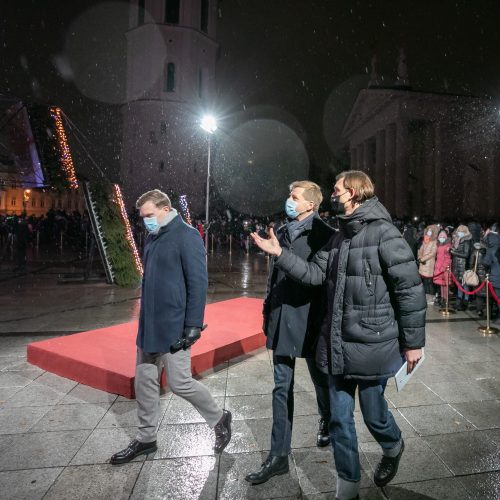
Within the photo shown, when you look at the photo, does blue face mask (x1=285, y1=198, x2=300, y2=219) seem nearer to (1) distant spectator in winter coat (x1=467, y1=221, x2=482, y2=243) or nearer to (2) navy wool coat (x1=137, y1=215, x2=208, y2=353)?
(2) navy wool coat (x1=137, y1=215, x2=208, y2=353)

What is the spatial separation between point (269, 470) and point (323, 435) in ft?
2.30

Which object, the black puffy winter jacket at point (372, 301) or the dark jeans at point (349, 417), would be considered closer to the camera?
the black puffy winter jacket at point (372, 301)

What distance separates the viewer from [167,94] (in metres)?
50.0

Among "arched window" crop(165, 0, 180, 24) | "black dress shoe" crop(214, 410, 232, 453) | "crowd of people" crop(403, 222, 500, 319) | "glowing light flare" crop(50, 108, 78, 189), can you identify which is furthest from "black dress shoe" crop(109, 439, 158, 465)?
"arched window" crop(165, 0, 180, 24)

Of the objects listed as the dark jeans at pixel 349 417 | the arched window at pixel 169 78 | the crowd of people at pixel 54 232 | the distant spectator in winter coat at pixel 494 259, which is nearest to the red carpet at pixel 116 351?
the dark jeans at pixel 349 417

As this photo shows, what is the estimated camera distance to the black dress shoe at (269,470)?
314 centimetres

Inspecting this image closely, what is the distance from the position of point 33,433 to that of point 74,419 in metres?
0.37

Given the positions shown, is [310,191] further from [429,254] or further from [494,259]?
[429,254]

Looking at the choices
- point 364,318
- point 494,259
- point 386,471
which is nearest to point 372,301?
point 364,318

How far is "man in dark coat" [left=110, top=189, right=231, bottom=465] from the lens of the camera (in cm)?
335

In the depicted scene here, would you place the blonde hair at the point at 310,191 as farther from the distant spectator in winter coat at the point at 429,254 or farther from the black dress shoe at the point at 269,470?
the distant spectator in winter coat at the point at 429,254

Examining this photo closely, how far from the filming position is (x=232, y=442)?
3754 mm

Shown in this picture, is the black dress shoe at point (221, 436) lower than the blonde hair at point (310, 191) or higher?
lower

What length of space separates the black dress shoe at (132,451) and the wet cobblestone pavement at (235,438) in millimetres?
51
